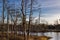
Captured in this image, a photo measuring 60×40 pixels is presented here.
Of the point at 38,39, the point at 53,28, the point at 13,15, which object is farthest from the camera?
the point at 53,28

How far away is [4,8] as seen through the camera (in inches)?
911

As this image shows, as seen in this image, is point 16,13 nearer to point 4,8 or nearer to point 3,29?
point 4,8

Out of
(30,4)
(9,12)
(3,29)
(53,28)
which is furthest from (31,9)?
(53,28)

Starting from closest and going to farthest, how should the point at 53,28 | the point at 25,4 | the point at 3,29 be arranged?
1. the point at 25,4
2. the point at 3,29
3. the point at 53,28

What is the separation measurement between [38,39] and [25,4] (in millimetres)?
12828

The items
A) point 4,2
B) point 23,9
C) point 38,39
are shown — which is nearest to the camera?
point 23,9

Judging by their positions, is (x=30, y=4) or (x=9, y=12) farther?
(x=9, y=12)

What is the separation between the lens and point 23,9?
18969 mm

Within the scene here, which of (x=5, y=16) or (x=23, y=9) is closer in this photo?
(x=23, y=9)

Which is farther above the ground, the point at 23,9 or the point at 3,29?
the point at 23,9

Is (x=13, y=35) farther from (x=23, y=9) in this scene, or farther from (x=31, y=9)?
(x=23, y=9)

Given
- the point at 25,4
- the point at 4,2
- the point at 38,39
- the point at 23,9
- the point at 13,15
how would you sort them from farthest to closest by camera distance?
the point at 38,39, the point at 13,15, the point at 4,2, the point at 25,4, the point at 23,9

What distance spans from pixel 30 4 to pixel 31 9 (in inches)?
41.1

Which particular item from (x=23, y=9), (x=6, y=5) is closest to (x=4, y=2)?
(x=6, y=5)
